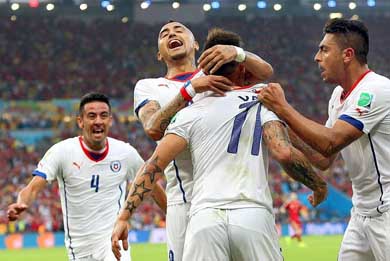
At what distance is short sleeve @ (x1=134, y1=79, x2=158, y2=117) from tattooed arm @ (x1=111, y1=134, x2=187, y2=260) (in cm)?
131

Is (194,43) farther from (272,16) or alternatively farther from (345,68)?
(272,16)

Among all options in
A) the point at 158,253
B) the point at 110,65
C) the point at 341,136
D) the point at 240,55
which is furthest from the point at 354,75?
the point at 110,65

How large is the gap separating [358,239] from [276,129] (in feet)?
5.39

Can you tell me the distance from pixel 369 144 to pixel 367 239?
0.77 metres

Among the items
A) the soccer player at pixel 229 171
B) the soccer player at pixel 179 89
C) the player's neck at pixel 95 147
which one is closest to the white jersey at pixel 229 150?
the soccer player at pixel 229 171

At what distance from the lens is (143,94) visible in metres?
6.93

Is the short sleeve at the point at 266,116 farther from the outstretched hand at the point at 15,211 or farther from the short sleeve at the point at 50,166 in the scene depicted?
the short sleeve at the point at 50,166

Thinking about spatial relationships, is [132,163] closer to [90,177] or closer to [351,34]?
[90,177]

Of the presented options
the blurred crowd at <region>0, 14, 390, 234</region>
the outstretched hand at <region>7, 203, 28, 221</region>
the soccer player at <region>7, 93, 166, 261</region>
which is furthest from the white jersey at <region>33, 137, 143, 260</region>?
the blurred crowd at <region>0, 14, 390, 234</region>

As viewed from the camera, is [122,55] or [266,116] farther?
[122,55]

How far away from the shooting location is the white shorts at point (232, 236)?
5.28 meters

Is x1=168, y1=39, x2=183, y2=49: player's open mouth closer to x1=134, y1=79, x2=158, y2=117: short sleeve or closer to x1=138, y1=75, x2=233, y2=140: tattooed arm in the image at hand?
x1=134, y1=79, x2=158, y2=117: short sleeve

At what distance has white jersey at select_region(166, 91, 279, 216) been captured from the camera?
5.38m

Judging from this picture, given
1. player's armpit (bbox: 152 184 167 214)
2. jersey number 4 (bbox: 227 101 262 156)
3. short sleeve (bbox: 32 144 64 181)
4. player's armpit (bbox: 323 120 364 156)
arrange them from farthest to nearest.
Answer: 1. short sleeve (bbox: 32 144 64 181)
2. player's armpit (bbox: 152 184 167 214)
3. player's armpit (bbox: 323 120 364 156)
4. jersey number 4 (bbox: 227 101 262 156)
